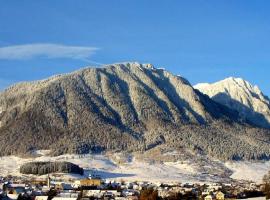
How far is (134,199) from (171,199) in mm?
8194

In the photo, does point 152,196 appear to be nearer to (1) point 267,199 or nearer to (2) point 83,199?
(2) point 83,199

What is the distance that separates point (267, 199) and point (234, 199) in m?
23.0

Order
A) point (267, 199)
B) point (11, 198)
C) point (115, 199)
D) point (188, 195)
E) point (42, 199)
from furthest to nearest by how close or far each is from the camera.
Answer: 1. point (188, 195)
2. point (115, 199)
3. point (42, 199)
4. point (11, 198)
5. point (267, 199)

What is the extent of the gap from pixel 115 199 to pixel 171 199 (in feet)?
43.0

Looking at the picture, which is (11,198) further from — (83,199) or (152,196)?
(152,196)

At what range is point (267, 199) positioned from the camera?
12681 cm

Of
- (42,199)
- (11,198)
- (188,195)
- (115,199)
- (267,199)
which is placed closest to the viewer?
(267,199)

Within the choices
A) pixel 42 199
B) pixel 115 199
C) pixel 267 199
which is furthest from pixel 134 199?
pixel 267 199

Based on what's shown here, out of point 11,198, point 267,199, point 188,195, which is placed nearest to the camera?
point 267,199

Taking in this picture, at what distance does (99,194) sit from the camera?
175125mm

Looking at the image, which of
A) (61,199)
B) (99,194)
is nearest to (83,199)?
(61,199)

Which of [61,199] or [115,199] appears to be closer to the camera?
[61,199]

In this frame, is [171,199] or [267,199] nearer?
[267,199]

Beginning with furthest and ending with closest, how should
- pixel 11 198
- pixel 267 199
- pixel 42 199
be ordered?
pixel 42 199 → pixel 11 198 → pixel 267 199
